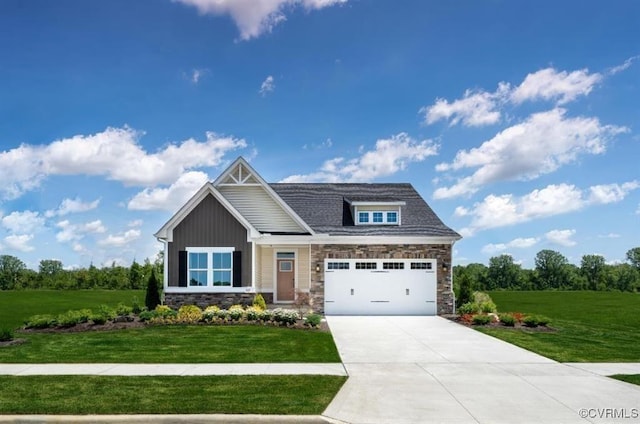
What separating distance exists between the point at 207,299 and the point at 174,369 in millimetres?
10166

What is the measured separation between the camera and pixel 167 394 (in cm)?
848

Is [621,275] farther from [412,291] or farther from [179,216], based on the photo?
[179,216]

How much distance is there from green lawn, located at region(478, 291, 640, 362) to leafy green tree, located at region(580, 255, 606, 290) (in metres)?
15.4

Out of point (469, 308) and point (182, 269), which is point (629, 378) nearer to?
point (469, 308)

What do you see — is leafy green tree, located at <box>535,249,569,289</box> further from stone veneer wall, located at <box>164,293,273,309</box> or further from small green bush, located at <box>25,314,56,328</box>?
small green bush, located at <box>25,314,56,328</box>

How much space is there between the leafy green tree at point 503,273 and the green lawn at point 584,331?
1388 cm

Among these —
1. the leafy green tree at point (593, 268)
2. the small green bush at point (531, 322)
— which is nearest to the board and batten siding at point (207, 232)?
the small green bush at point (531, 322)

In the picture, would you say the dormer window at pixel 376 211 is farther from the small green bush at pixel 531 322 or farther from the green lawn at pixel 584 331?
the green lawn at pixel 584 331

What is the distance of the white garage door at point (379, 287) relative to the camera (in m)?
21.7

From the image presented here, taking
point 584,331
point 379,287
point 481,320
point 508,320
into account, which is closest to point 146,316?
point 379,287

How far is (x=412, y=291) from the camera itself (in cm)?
2180

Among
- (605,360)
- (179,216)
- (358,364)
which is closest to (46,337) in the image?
(179,216)

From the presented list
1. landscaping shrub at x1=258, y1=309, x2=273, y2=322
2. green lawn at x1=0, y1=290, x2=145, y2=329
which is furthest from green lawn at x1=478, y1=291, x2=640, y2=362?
green lawn at x1=0, y1=290, x2=145, y2=329

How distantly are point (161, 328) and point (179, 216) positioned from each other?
5476 mm
